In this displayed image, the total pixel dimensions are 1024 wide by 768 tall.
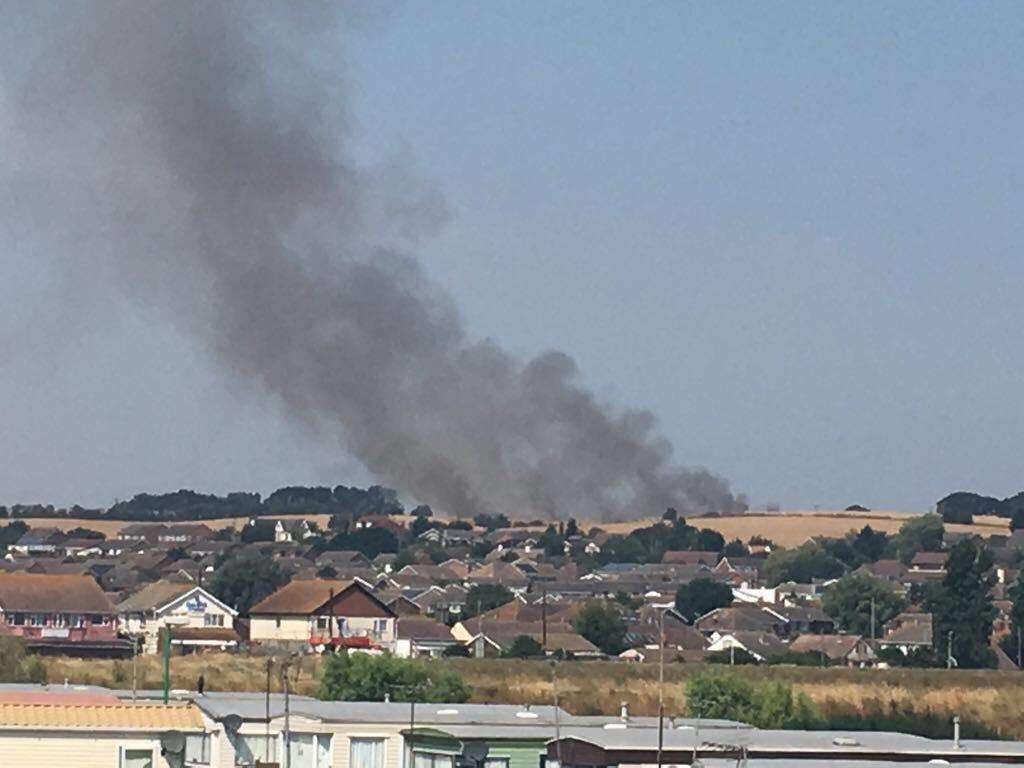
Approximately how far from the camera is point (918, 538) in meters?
193

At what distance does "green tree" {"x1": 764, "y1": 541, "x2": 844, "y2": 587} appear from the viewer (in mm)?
172375

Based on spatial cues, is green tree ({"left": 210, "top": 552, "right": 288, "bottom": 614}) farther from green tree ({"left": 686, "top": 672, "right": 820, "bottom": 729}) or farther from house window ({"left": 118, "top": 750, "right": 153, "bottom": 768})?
house window ({"left": 118, "top": 750, "right": 153, "bottom": 768})

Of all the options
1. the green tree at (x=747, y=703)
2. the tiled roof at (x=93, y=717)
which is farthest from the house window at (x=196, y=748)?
the green tree at (x=747, y=703)

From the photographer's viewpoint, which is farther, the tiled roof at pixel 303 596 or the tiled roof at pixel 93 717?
the tiled roof at pixel 303 596

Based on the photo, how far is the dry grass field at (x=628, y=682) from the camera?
73938 mm

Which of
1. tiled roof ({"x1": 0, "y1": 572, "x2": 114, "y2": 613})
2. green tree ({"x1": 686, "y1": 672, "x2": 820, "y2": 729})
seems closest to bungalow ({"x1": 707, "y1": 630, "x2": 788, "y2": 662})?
tiled roof ({"x1": 0, "y1": 572, "x2": 114, "y2": 613})

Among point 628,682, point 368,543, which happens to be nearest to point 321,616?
point 628,682

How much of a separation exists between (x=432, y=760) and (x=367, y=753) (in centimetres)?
130

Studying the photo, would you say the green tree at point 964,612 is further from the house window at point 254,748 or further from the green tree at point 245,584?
the house window at point 254,748

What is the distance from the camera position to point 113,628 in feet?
349

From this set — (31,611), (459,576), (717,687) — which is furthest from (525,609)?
(717,687)

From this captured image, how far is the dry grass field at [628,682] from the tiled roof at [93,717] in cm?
3097

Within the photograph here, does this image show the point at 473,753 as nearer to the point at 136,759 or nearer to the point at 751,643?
the point at 136,759

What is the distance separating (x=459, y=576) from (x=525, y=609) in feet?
141
